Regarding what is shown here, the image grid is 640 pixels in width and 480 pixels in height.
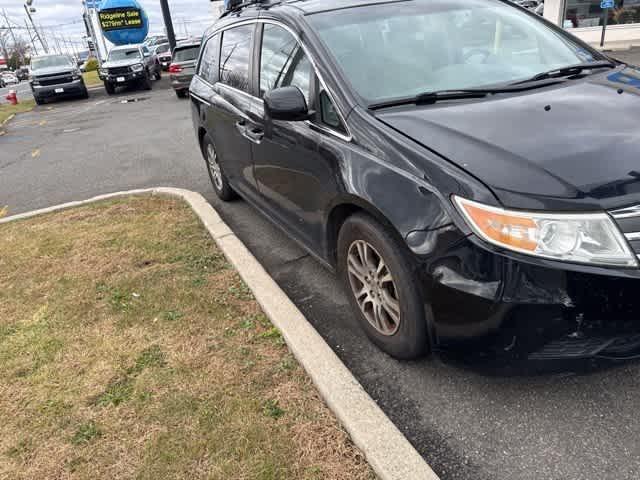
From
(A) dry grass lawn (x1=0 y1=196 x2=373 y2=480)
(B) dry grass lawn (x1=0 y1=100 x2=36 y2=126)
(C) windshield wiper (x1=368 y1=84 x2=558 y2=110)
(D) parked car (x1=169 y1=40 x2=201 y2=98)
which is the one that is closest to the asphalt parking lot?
(A) dry grass lawn (x1=0 y1=196 x2=373 y2=480)

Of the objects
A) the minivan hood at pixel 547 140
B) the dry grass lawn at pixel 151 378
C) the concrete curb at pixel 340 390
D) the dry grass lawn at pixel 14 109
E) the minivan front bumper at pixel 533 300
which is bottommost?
the dry grass lawn at pixel 14 109

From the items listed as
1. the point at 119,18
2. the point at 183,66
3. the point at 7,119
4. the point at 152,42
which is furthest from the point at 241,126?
the point at 152,42

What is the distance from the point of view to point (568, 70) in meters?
3.16

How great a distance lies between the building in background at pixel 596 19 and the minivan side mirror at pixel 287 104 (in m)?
19.2

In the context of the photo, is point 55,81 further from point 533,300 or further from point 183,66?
point 533,300

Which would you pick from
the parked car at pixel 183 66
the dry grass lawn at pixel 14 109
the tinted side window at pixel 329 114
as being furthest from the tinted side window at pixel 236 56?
the dry grass lawn at pixel 14 109

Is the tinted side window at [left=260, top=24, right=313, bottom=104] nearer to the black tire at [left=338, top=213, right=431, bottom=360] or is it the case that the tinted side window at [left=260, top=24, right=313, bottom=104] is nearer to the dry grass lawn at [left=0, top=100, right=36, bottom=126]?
the black tire at [left=338, top=213, right=431, bottom=360]

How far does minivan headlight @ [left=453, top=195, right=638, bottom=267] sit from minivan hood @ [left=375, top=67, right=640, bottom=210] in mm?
46

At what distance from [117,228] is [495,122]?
383cm

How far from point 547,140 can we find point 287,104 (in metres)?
1.36

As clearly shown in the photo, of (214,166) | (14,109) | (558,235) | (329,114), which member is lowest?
(14,109)

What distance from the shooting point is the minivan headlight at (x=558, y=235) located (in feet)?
6.55

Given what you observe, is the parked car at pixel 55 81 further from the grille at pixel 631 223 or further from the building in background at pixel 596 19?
the grille at pixel 631 223

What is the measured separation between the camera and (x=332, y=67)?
2.97 m
